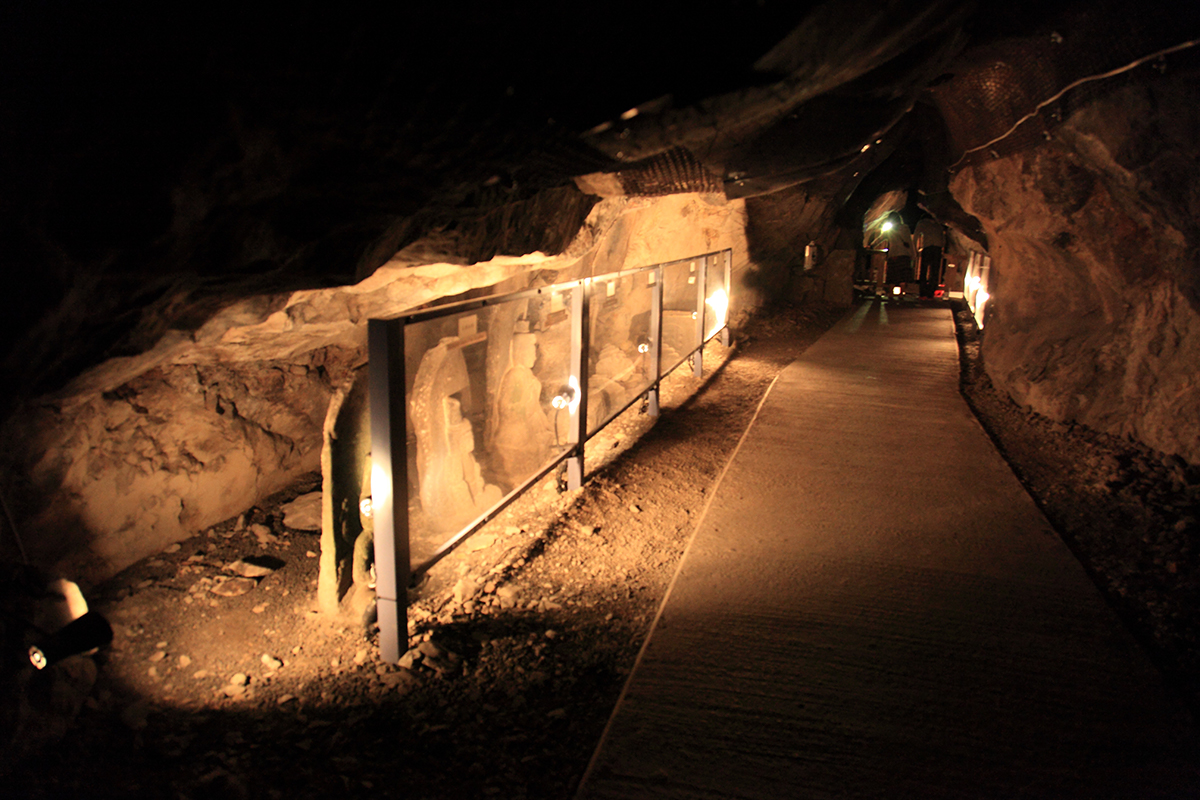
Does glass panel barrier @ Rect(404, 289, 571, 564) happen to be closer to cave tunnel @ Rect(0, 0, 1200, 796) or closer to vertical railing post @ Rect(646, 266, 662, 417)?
cave tunnel @ Rect(0, 0, 1200, 796)

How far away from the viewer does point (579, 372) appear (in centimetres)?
525

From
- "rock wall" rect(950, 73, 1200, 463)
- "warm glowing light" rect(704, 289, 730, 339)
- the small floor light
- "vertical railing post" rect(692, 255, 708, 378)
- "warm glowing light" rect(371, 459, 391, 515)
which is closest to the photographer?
the small floor light

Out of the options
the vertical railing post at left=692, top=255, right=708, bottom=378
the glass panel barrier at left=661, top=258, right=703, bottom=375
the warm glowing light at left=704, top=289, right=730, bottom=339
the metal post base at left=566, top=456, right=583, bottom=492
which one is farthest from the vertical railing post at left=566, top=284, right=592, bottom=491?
the warm glowing light at left=704, top=289, right=730, bottom=339

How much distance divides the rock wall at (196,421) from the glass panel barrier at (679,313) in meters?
2.30

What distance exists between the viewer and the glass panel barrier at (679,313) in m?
8.06

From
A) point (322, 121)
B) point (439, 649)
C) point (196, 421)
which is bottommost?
point (439, 649)

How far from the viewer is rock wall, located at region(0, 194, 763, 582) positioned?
3826 millimetres

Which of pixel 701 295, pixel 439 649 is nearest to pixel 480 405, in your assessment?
pixel 439 649

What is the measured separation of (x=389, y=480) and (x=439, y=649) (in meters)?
0.90

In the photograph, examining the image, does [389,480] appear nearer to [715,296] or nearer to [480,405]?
[480,405]

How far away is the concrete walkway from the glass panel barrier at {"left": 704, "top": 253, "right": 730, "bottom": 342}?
443cm

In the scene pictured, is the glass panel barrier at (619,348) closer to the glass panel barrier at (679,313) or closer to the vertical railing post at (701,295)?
the glass panel barrier at (679,313)

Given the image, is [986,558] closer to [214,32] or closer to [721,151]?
[721,151]

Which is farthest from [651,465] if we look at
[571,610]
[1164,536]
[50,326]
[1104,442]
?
[50,326]
